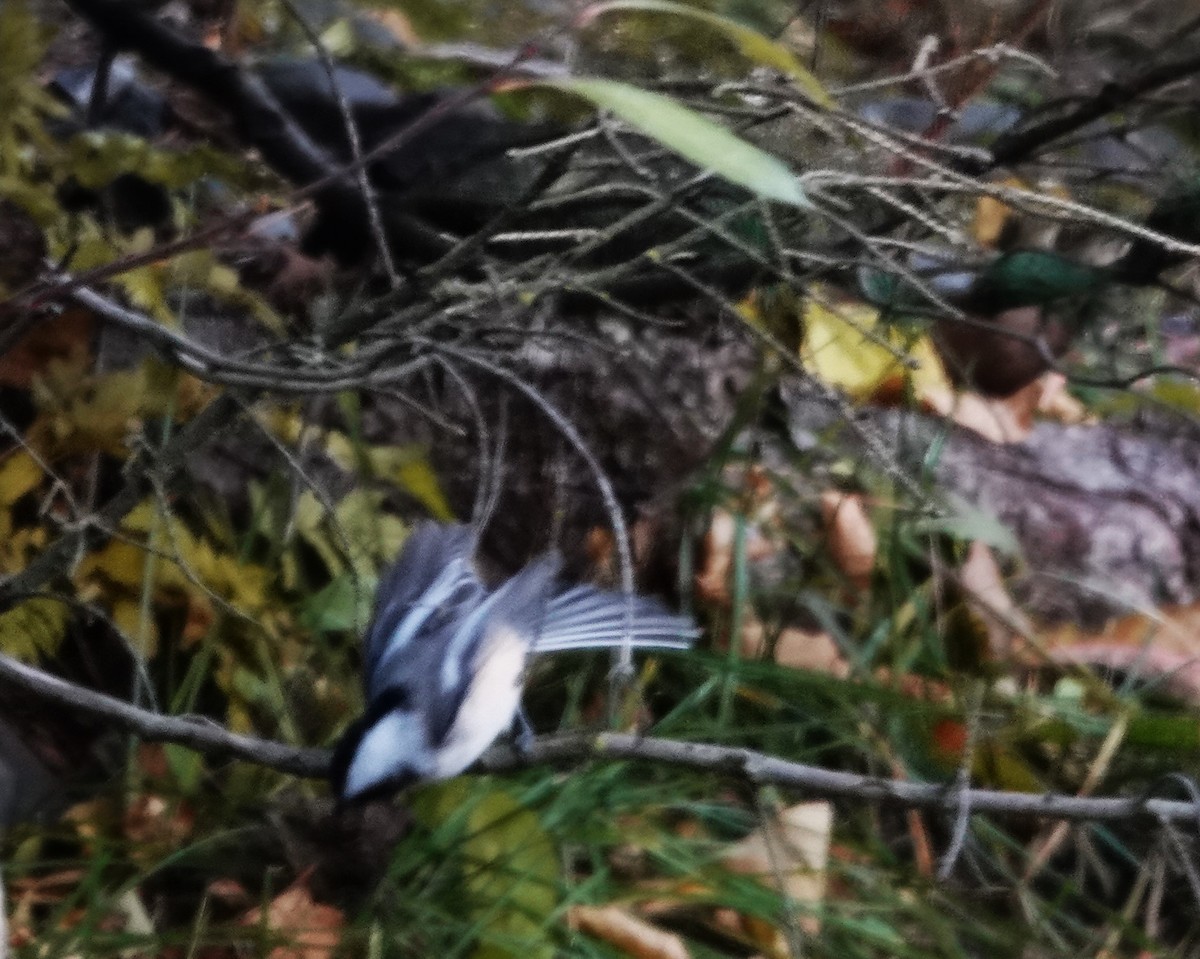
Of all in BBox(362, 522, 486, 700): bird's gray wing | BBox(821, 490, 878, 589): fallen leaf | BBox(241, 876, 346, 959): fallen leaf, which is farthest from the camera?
BBox(821, 490, 878, 589): fallen leaf

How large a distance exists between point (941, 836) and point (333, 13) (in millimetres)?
1479

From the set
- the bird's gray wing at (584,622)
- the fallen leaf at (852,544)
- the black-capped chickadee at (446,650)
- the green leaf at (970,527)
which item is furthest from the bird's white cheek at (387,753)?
the fallen leaf at (852,544)

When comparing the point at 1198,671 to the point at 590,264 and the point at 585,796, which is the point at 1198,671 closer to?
the point at 585,796

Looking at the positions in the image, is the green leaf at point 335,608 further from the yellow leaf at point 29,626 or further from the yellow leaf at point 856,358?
the yellow leaf at point 856,358

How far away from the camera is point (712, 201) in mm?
1606

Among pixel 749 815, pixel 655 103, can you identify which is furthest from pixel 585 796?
pixel 655 103

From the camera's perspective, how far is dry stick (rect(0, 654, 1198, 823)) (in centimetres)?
109

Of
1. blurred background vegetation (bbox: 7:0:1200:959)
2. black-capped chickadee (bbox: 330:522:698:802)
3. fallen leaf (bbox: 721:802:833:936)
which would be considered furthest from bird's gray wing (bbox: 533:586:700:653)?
fallen leaf (bbox: 721:802:833:936)

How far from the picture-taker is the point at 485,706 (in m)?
1.22

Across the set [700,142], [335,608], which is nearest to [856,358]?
[335,608]

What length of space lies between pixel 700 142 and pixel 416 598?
2.83 ft

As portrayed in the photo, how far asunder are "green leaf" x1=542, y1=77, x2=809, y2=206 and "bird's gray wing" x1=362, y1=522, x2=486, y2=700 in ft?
2.57

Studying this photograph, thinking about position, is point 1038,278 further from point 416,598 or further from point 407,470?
point 416,598

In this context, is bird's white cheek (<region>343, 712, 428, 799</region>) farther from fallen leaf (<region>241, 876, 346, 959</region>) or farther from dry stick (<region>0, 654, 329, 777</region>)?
fallen leaf (<region>241, 876, 346, 959</region>)
